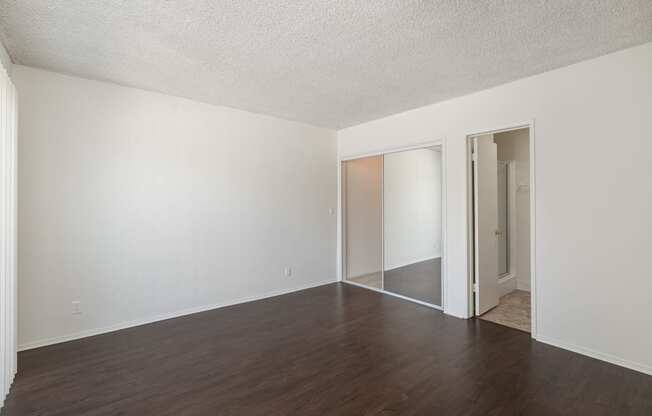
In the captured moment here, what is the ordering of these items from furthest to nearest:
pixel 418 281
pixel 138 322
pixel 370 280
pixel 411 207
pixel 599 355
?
pixel 411 207 → pixel 370 280 → pixel 418 281 → pixel 138 322 → pixel 599 355

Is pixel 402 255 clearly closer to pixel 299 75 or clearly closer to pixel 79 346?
pixel 299 75

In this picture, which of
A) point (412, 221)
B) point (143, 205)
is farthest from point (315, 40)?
point (412, 221)

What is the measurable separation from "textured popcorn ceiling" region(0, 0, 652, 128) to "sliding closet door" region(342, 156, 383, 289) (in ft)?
7.22

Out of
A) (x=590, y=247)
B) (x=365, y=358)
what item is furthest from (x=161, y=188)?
(x=590, y=247)

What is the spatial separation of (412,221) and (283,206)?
2.83 meters

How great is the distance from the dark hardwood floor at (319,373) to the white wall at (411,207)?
2.35 metres

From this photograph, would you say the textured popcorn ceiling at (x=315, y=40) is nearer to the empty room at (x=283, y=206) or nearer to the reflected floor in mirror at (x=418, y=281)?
the empty room at (x=283, y=206)

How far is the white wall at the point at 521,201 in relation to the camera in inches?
181

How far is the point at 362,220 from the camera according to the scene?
18.1 feet

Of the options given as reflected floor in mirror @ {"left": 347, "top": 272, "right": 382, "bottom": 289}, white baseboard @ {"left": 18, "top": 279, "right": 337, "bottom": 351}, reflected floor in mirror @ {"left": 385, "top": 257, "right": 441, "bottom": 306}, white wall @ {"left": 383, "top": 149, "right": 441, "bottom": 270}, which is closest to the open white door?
reflected floor in mirror @ {"left": 385, "top": 257, "right": 441, "bottom": 306}

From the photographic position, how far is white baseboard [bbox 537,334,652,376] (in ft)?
7.72

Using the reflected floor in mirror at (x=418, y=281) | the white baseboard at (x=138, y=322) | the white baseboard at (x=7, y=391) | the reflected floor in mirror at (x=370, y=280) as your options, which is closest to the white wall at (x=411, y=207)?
the reflected floor in mirror at (x=418, y=281)

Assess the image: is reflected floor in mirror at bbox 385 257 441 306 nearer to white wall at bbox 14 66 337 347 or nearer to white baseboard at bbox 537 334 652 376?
white baseboard at bbox 537 334 652 376

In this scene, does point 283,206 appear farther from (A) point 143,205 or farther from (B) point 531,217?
(B) point 531,217
